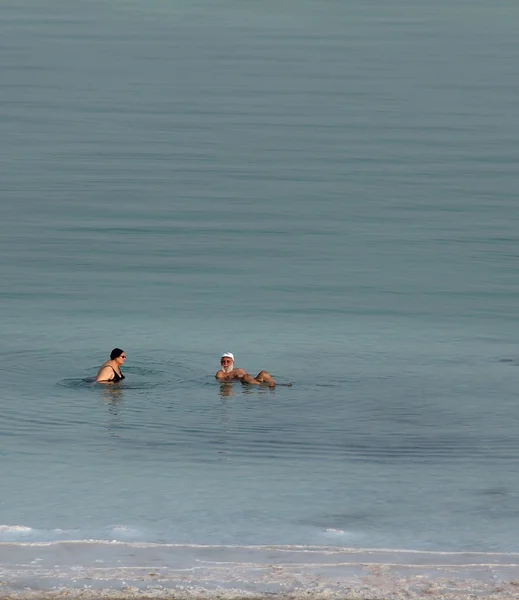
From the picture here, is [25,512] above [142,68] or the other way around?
the other way around

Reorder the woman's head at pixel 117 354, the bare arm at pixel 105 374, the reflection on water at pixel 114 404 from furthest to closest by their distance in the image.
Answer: the bare arm at pixel 105 374, the woman's head at pixel 117 354, the reflection on water at pixel 114 404

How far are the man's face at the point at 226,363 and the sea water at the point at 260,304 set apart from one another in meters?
0.41

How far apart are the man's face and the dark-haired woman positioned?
157cm

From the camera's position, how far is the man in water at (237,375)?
840 inches

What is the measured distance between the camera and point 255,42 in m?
51.4

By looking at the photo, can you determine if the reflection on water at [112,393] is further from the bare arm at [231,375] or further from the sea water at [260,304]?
the bare arm at [231,375]

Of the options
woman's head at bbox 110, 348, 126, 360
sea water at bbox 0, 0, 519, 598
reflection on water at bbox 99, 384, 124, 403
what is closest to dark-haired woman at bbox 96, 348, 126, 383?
woman's head at bbox 110, 348, 126, 360

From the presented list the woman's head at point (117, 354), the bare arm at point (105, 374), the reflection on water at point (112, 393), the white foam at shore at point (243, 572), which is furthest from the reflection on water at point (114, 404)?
the white foam at shore at point (243, 572)

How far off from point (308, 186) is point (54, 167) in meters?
7.10

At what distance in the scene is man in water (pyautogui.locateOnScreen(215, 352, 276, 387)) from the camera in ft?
70.0

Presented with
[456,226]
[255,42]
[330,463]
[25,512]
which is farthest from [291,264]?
[255,42]

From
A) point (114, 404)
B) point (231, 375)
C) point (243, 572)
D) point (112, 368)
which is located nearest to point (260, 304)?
point (231, 375)

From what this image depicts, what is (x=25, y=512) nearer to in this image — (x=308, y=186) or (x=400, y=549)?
(x=400, y=549)

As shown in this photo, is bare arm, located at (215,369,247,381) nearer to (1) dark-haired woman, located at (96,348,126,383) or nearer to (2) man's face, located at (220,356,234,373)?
(2) man's face, located at (220,356,234,373)
